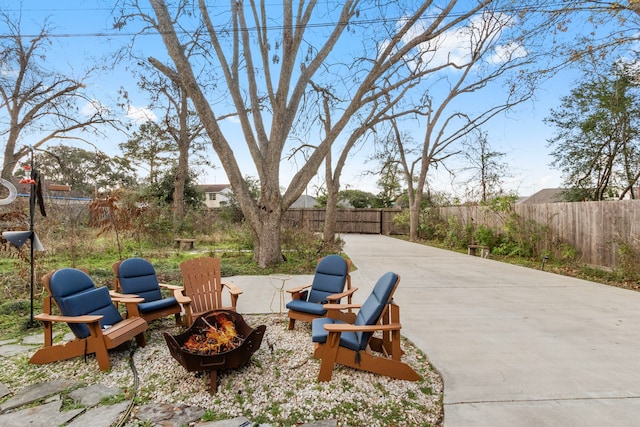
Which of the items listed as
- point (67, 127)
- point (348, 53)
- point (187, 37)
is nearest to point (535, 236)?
point (348, 53)

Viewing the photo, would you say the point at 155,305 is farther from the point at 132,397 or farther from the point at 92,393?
the point at 132,397

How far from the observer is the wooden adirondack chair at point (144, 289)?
3.53 metres

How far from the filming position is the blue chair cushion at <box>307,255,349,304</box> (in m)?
3.81

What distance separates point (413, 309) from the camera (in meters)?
4.36

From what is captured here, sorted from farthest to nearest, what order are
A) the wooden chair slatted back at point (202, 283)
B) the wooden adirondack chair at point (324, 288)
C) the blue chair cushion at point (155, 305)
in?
the wooden chair slatted back at point (202, 283)
the wooden adirondack chair at point (324, 288)
the blue chair cushion at point (155, 305)

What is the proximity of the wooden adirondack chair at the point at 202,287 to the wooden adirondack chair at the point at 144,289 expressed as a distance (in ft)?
0.48

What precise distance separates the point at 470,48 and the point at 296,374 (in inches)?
453

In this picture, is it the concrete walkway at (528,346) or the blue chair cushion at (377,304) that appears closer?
the concrete walkway at (528,346)

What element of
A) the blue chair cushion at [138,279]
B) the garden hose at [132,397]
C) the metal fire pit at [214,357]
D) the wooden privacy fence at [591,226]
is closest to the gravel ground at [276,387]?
the garden hose at [132,397]

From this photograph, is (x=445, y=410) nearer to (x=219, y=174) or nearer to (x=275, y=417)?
(x=275, y=417)

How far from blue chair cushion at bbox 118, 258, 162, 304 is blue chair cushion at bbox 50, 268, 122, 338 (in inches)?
19.7

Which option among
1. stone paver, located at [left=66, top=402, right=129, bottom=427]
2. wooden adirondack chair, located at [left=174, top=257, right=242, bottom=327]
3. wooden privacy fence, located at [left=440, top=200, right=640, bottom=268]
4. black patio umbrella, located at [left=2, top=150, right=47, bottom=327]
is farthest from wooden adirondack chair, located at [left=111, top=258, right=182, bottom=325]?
wooden privacy fence, located at [left=440, top=200, right=640, bottom=268]

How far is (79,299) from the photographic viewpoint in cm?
286

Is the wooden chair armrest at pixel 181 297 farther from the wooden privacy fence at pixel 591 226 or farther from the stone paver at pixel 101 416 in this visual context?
the wooden privacy fence at pixel 591 226
